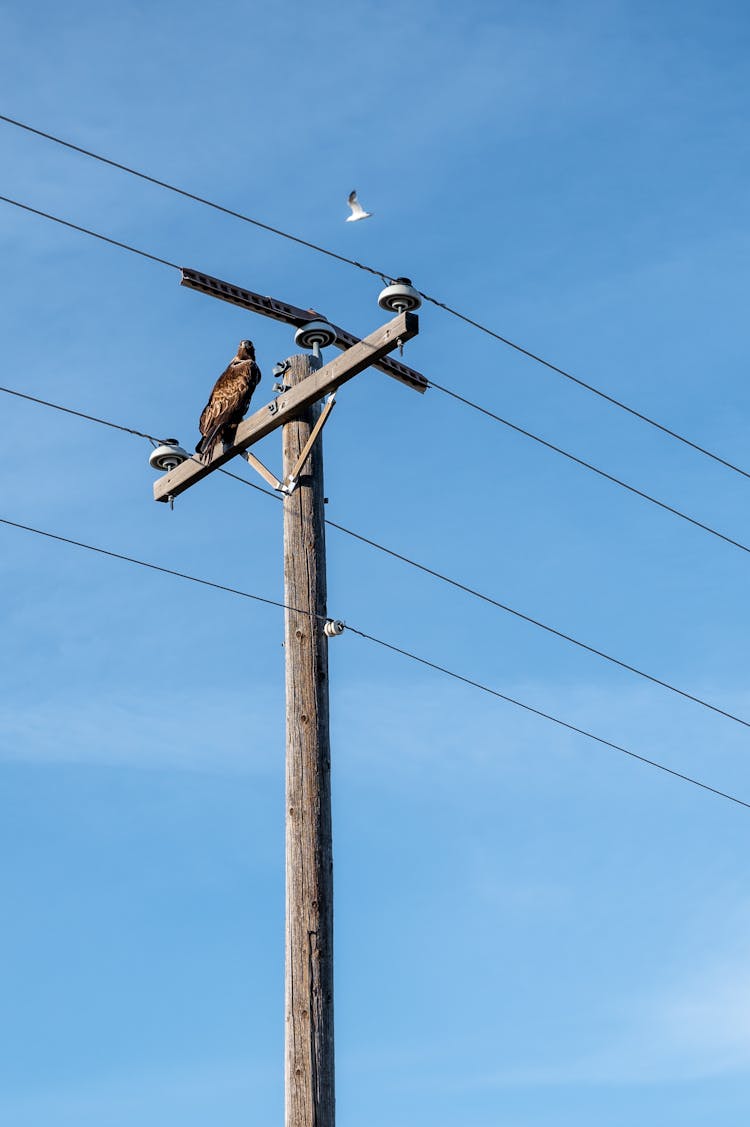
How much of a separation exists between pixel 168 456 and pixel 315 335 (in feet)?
4.01

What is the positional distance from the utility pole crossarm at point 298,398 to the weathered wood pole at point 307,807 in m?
0.13

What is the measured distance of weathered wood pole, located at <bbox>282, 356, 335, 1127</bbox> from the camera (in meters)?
7.74

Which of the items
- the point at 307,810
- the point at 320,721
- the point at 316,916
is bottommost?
the point at 316,916

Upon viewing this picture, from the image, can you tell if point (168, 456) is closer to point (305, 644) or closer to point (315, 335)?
point (315, 335)

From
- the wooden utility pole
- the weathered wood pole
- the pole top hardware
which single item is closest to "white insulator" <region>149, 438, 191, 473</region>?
the wooden utility pole

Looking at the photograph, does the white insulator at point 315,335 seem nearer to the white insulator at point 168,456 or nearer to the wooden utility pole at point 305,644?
the wooden utility pole at point 305,644

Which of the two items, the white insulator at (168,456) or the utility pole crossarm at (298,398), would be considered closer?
the utility pole crossarm at (298,398)

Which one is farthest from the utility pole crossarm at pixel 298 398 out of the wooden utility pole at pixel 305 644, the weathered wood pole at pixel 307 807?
the weathered wood pole at pixel 307 807

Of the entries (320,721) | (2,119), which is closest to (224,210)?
(2,119)

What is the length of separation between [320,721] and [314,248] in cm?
329

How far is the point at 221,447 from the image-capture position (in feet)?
32.1

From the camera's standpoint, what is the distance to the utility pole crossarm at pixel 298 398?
28.6ft

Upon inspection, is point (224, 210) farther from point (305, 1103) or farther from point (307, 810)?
point (305, 1103)

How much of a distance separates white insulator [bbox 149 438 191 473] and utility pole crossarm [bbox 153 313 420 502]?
0.04 m
